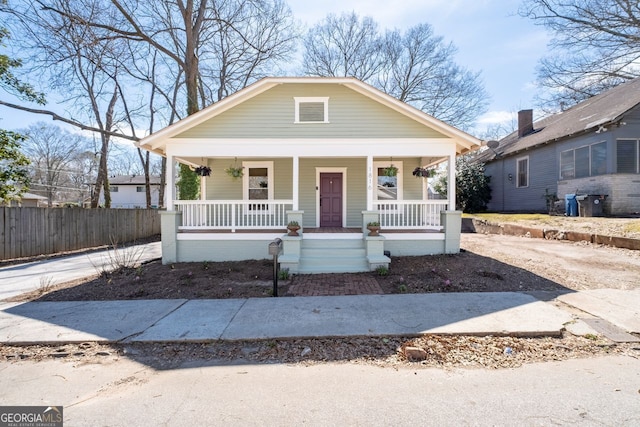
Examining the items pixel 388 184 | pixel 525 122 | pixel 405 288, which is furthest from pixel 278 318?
pixel 525 122

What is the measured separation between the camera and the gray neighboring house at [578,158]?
39.6ft

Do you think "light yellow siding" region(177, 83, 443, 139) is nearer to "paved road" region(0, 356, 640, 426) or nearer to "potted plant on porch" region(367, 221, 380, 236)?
"potted plant on porch" region(367, 221, 380, 236)

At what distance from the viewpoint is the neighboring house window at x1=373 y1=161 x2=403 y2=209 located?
451 inches

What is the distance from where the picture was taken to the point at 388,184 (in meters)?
11.7

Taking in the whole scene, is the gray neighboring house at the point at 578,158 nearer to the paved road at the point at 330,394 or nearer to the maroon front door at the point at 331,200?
the maroon front door at the point at 331,200

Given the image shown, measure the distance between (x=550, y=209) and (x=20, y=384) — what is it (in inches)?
717

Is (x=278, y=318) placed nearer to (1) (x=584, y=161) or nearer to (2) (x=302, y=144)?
(2) (x=302, y=144)

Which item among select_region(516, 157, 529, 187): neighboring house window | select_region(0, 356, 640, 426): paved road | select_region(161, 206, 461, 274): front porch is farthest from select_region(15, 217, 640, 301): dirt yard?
select_region(516, 157, 529, 187): neighboring house window

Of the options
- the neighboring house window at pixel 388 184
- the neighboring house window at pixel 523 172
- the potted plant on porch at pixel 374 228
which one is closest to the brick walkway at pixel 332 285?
the potted plant on porch at pixel 374 228

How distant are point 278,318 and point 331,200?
7209 millimetres

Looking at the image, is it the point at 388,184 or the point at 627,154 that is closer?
the point at 388,184

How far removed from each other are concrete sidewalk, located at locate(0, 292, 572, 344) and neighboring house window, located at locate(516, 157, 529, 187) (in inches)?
594

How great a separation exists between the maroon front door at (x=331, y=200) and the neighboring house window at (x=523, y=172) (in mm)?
12717

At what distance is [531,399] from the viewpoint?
258 cm
